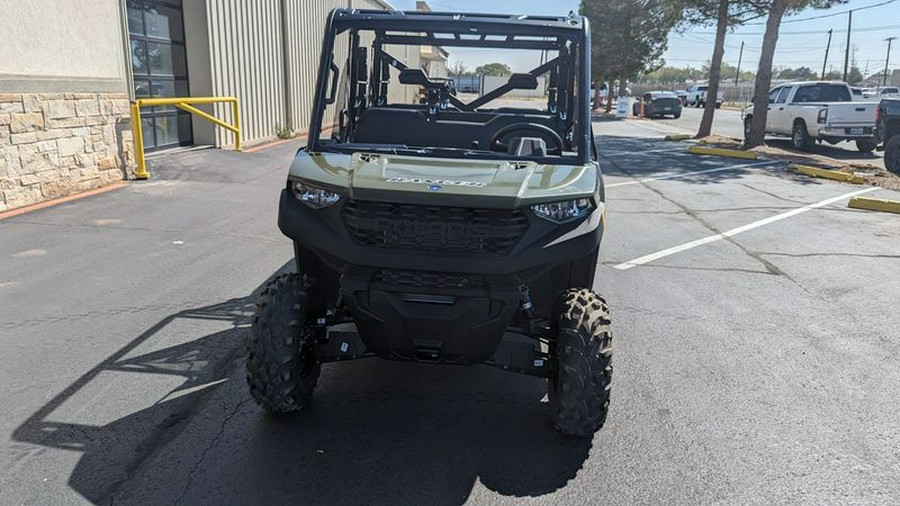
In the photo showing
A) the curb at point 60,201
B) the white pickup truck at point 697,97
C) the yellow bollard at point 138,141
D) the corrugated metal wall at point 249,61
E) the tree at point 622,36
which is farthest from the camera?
the white pickup truck at point 697,97

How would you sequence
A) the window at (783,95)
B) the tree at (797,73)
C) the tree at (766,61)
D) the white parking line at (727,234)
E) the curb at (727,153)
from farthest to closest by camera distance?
the tree at (797,73) → the window at (783,95) → the tree at (766,61) → the curb at (727,153) → the white parking line at (727,234)

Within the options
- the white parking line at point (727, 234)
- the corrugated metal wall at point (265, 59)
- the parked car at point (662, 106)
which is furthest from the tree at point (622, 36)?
the white parking line at point (727, 234)

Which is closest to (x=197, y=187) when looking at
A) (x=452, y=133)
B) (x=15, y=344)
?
(x=15, y=344)

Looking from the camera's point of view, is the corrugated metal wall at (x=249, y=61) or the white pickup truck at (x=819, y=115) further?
the white pickup truck at (x=819, y=115)

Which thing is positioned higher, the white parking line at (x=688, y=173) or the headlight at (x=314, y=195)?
the headlight at (x=314, y=195)

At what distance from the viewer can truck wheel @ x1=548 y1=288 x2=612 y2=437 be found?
342 centimetres

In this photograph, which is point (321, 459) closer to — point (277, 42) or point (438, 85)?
point (438, 85)

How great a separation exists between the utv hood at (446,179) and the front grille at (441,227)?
0.08 m

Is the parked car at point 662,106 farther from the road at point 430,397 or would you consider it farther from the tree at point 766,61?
the road at point 430,397

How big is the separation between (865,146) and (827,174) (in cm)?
720

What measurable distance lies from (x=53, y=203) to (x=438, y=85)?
6.34 meters

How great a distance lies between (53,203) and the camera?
Result: 29.7 feet

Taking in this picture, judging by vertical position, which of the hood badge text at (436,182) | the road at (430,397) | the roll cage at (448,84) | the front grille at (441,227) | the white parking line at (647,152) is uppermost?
the roll cage at (448,84)

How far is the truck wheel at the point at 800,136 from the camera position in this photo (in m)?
20.0
